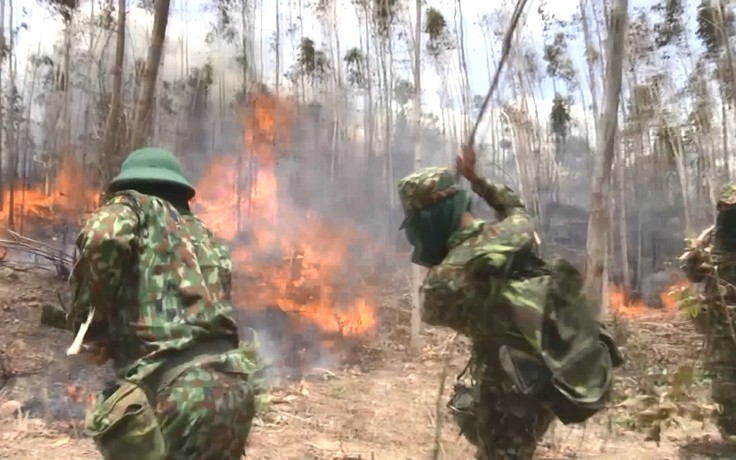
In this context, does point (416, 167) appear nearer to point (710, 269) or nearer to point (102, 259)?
point (710, 269)

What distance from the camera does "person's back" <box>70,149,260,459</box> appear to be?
2027mm

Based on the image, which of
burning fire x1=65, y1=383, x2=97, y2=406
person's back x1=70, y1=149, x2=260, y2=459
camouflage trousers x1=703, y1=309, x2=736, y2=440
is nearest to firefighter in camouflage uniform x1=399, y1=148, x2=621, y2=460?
person's back x1=70, y1=149, x2=260, y2=459

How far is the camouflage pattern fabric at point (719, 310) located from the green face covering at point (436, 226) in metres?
2.04

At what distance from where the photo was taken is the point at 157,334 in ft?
6.87

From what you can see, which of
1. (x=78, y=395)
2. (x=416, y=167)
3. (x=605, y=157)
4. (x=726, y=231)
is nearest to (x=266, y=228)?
(x=416, y=167)

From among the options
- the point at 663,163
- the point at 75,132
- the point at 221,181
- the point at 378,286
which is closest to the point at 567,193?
the point at 663,163

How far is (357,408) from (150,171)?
5279mm

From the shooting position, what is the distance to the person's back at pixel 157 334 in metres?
2.03

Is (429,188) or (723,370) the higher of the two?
(429,188)

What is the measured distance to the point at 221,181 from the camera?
44.5 feet

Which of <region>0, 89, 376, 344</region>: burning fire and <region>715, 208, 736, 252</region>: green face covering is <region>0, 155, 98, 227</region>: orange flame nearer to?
<region>0, 89, 376, 344</region>: burning fire

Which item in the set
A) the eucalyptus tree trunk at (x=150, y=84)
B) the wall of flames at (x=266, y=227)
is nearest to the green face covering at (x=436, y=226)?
the eucalyptus tree trunk at (x=150, y=84)

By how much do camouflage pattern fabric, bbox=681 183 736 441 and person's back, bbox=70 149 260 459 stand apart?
3169 mm

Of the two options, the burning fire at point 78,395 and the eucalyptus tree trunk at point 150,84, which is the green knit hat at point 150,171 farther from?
the burning fire at point 78,395
